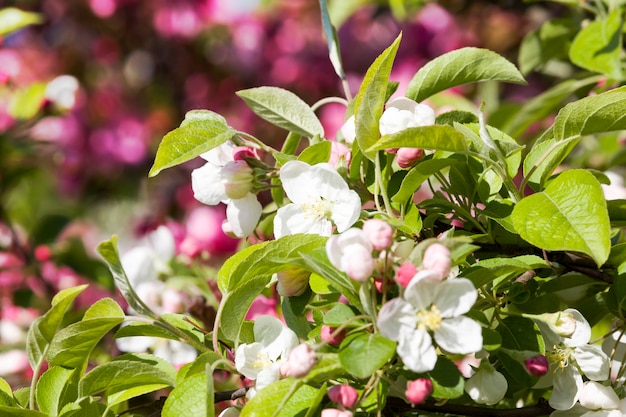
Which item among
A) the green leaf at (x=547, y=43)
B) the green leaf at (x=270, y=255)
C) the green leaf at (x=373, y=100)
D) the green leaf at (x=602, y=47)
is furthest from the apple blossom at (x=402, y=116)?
the green leaf at (x=547, y=43)

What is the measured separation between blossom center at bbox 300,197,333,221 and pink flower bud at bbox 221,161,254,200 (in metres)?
0.08

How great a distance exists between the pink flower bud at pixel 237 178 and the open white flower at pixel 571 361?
0.97 ft

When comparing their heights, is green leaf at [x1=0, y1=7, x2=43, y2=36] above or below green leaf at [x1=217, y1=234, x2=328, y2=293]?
above

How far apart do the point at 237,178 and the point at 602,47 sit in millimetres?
651

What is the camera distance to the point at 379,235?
57 centimetres

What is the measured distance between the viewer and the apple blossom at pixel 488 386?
65 cm

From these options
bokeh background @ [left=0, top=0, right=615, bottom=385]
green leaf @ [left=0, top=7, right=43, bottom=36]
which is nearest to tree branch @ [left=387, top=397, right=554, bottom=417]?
green leaf @ [left=0, top=7, right=43, bottom=36]

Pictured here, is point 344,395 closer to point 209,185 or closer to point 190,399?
point 190,399

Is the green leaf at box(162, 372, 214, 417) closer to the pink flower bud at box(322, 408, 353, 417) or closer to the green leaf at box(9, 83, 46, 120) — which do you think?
the pink flower bud at box(322, 408, 353, 417)

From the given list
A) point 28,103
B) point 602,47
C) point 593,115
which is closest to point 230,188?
point 593,115

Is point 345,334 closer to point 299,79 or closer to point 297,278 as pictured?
point 297,278

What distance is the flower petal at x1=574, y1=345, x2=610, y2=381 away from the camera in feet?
2.24

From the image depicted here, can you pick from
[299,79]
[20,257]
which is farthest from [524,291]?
[299,79]

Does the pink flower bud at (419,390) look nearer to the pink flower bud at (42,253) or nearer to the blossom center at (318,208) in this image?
the blossom center at (318,208)
